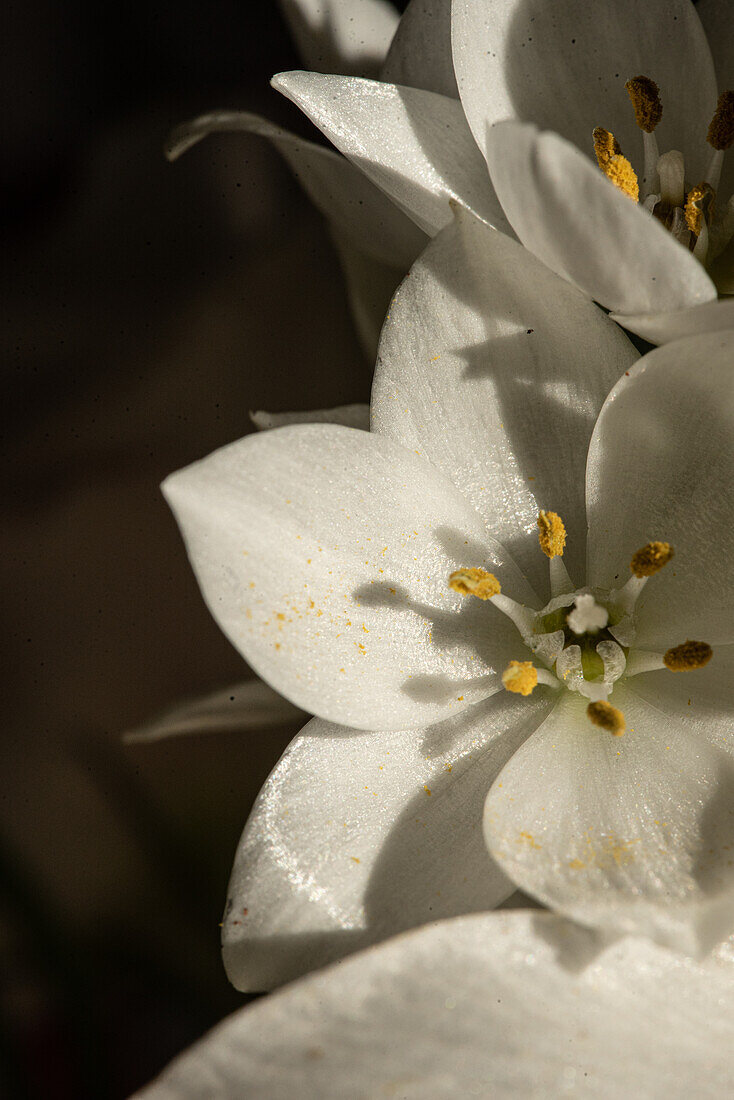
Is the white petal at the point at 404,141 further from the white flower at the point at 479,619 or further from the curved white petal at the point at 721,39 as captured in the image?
the curved white petal at the point at 721,39

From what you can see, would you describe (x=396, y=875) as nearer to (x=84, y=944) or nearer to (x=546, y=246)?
(x=546, y=246)

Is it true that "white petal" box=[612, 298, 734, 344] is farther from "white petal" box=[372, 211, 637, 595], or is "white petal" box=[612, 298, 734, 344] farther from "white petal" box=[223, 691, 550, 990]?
"white petal" box=[223, 691, 550, 990]

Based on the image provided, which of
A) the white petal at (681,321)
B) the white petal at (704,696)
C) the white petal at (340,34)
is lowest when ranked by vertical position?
the white petal at (704,696)

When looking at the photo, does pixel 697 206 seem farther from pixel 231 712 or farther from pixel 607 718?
pixel 231 712

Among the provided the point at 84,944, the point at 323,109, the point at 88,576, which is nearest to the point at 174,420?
the point at 88,576

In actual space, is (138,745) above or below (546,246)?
below

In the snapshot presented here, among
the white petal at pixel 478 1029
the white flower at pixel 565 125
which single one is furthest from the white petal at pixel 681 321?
the white petal at pixel 478 1029

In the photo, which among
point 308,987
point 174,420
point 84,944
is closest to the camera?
point 308,987
